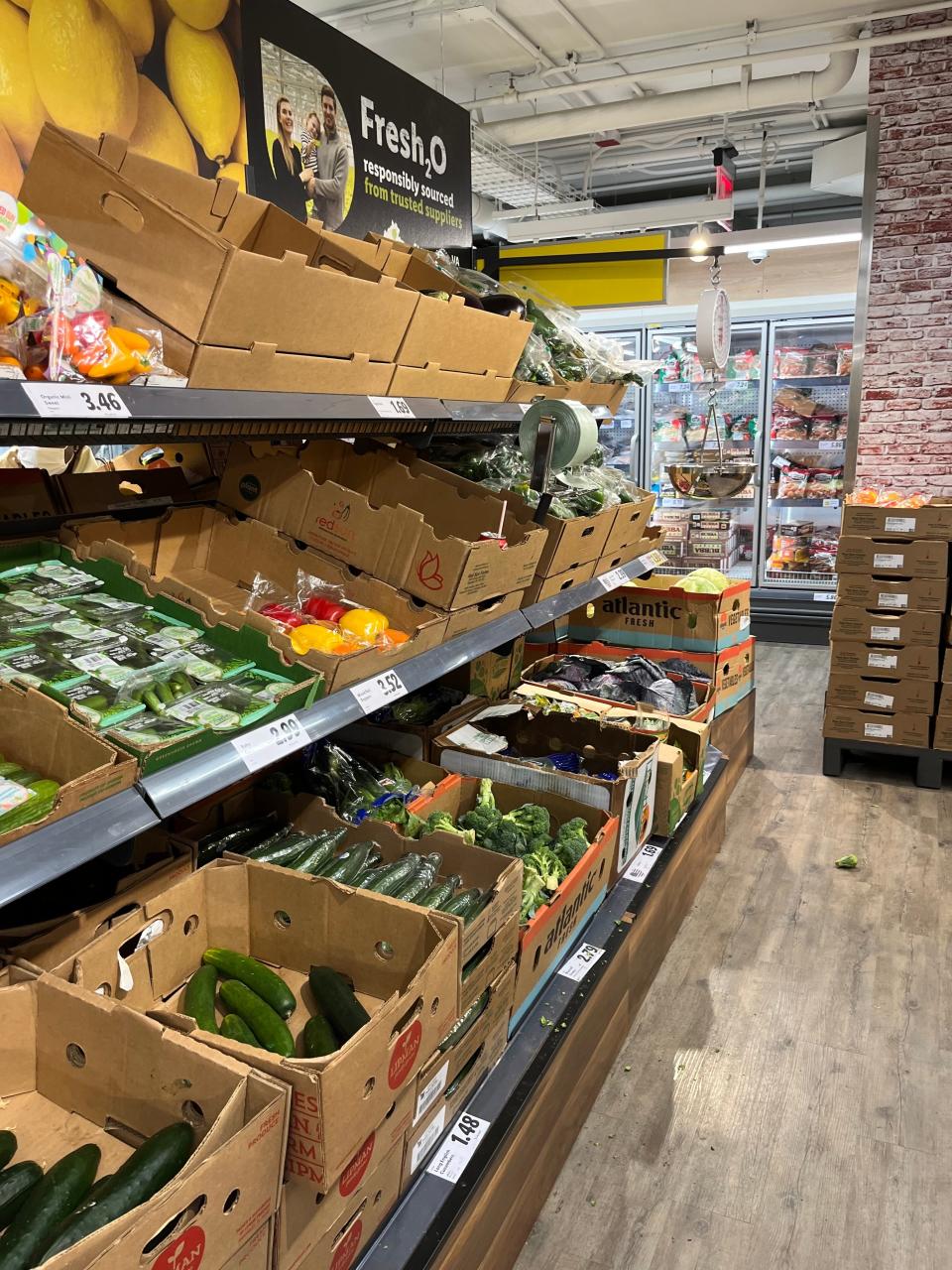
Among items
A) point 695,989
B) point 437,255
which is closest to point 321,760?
point 695,989

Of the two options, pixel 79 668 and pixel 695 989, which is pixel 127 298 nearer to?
pixel 79 668

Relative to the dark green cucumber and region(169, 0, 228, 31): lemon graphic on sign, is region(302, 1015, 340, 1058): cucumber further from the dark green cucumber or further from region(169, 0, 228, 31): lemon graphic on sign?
region(169, 0, 228, 31): lemon graphic on sign

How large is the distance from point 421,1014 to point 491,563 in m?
1.06

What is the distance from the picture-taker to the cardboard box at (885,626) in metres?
4.73

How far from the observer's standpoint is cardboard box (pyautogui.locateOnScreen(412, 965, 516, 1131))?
1.64 metres

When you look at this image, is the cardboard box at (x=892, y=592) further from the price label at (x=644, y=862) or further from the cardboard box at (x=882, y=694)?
the price label at (x=644, y=862)

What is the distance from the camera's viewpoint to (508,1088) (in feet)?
6.47

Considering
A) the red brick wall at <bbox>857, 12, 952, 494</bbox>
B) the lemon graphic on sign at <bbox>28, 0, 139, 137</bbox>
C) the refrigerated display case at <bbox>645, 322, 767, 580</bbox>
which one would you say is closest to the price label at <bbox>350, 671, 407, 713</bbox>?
the lemon graphic on sign at <bbox>28, 0, 139, 137</bbox>

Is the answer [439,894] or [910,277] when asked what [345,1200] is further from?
[910,277]

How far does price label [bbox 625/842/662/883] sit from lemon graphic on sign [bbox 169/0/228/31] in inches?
108

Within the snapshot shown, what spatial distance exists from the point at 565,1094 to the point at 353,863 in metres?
0.80

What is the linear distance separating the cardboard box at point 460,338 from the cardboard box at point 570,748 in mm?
1089

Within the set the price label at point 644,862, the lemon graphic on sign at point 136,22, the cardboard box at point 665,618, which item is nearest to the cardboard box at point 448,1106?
the price label at point 644,862

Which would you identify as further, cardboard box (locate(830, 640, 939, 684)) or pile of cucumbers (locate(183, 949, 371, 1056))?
cardboard box (locate(830, 640, 939, 684))
